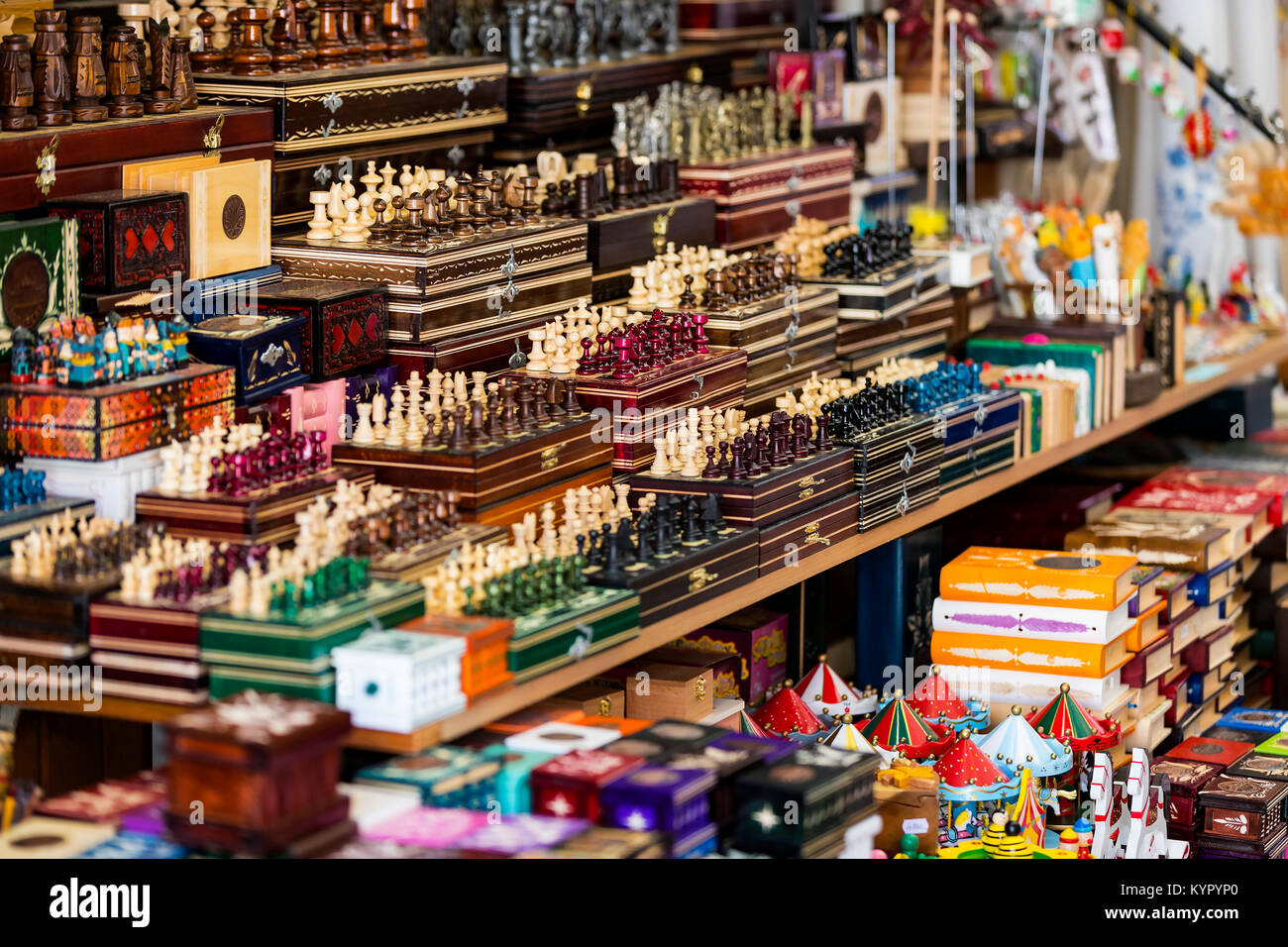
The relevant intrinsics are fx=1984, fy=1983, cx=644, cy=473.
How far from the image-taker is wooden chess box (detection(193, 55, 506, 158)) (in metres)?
4.72

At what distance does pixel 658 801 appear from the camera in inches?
129

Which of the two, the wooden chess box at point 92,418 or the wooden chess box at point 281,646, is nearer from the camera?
the wooden chess box at point 281,646

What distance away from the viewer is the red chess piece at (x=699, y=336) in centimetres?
497

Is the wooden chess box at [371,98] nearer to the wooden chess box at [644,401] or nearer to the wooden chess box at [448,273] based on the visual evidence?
the wooden chess box at [448,273]

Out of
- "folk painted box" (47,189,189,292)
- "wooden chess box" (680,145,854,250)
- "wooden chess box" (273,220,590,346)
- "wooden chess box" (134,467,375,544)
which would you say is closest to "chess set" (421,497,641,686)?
"wooden chess box" (134,467,375,544)

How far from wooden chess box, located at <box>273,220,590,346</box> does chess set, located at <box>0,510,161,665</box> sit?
3.73ft

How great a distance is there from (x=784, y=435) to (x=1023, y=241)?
238 cm

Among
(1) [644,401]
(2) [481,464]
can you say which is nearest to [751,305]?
(1) [644,401]

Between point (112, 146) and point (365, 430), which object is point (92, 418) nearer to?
point (365, 430)

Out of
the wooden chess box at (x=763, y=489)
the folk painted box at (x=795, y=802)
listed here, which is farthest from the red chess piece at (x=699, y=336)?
the folk painted box at (x=795, y=802)

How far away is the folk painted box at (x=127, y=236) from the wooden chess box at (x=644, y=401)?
99 cm

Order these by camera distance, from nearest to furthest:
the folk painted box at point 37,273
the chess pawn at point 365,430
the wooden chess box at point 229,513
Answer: the wooden chess box at point 229,513
the folk painted box at point 37,273
the chess pawn at point 365,430

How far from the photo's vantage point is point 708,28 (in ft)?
22.2
